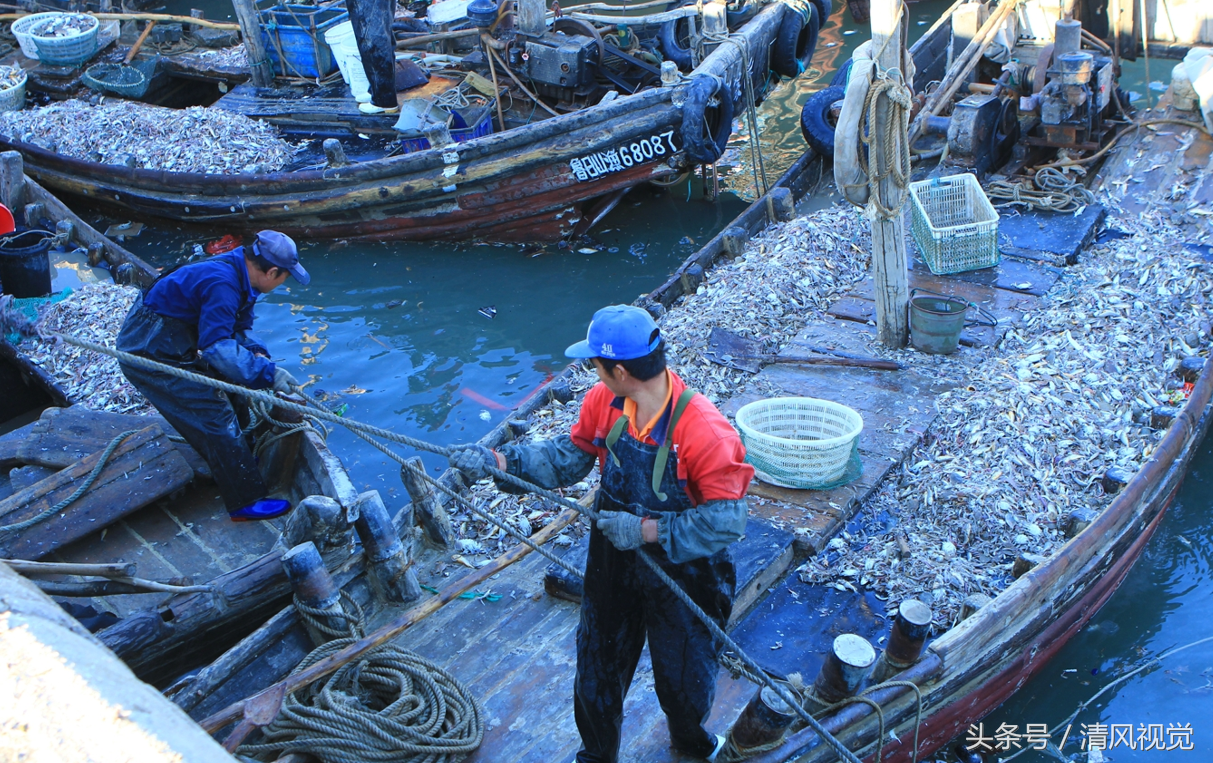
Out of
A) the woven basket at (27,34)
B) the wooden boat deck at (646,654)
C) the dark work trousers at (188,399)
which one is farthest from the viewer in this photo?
the woven basket at (27,34)

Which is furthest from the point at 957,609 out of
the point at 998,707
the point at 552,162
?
the point at 552,162

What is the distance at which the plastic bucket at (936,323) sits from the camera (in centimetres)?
→ 650

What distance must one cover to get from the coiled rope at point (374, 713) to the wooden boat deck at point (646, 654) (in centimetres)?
21

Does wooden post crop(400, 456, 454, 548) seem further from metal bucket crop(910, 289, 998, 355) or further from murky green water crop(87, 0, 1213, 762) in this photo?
metal bucket crop(910, 289, 998, 355)

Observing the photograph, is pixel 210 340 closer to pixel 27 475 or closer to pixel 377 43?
pixel 27 475

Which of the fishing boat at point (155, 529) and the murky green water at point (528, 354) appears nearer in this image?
the fishing boat at point (155, 529)

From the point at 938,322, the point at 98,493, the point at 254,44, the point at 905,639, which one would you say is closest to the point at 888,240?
the point at 938,322

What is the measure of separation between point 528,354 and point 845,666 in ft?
18.9

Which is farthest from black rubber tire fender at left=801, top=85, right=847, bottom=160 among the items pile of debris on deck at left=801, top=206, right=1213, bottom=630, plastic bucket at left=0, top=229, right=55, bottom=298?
plastic bucket at left=0, top=229, right=55, bottom=298

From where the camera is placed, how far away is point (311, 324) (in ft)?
32.0

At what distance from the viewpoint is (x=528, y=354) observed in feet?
29.7

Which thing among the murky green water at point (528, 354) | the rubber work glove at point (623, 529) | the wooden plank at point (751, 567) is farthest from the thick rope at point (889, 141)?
the rubber work glove at point (623, 529)

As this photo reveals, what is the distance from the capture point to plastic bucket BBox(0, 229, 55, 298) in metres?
8.05

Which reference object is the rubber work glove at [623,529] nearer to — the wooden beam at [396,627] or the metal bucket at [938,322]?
the wooden beam at [396,627]
